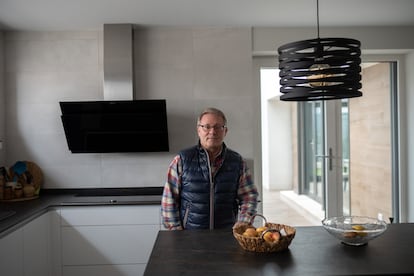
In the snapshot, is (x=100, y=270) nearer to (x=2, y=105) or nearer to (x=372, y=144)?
(x=2, y=105)

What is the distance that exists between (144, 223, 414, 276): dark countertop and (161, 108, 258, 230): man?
0.22m

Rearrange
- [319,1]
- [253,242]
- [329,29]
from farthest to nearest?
1. [329,29]
2. [319,1]
3. [253,242]

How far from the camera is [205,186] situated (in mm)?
2311

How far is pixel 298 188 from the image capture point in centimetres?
771

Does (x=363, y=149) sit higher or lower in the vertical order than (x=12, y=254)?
higher

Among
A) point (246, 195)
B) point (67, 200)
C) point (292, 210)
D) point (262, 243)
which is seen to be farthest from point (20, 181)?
point (292, 210)

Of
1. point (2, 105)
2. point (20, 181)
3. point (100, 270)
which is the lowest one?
point (100, 270)

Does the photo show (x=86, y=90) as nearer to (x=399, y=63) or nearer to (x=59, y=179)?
(x=59, y=179)

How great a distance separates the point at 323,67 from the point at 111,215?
7.34ft

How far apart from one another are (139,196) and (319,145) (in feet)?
6.44

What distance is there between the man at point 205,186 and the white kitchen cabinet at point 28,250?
1058 millimetres

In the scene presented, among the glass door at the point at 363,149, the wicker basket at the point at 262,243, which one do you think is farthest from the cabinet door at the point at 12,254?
the glass door at the point at 363,149

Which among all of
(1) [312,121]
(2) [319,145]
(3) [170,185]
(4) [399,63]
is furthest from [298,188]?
(3) [170,185]

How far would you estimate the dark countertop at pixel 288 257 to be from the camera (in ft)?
5.17
